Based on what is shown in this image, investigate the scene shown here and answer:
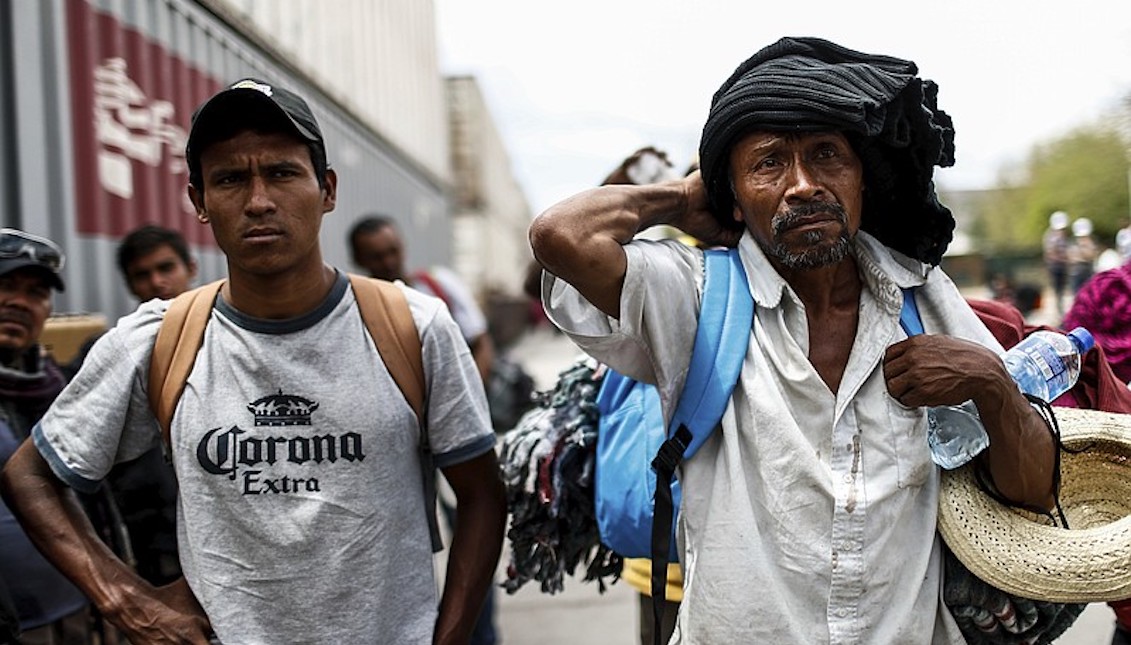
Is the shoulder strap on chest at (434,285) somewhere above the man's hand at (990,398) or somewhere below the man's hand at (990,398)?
above

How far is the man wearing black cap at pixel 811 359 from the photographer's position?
60.9 inches

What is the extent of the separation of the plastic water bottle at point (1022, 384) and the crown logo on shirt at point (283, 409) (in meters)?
1.12

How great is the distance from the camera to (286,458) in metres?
1.70

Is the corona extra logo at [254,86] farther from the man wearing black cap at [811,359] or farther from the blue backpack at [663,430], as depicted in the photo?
the blue backpack at [663,430]

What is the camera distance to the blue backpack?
161cm

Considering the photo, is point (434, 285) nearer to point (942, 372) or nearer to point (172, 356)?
point (172, 356)

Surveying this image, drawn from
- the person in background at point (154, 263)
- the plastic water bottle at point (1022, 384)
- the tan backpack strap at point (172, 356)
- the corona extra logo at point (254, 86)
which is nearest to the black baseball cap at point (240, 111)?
the corona extra logo at point (254, 86)

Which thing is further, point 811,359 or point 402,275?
point 402,275

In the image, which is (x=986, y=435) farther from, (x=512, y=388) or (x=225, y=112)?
(x=512, y=388)

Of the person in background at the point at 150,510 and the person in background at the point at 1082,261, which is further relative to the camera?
the person in background at the point at 1082,261

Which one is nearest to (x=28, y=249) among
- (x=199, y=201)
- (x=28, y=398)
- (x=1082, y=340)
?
(x=28, y=398)

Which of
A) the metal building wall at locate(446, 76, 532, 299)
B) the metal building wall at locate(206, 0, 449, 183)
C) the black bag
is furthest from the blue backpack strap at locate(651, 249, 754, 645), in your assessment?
the metal building wall at locate(446, 76, 532, 299)

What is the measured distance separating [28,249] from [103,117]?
168 centimetres

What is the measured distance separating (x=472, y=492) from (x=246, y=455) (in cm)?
45
